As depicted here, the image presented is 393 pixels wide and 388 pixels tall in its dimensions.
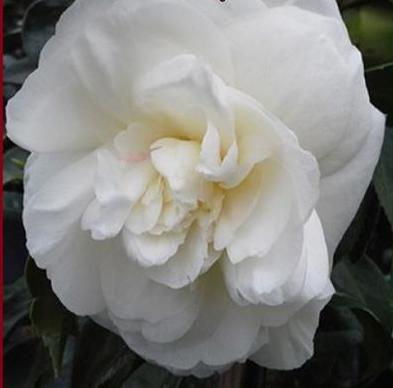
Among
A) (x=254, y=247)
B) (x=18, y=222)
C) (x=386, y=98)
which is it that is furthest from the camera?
(x=18, y=222)

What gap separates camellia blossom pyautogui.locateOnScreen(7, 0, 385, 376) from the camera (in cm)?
59

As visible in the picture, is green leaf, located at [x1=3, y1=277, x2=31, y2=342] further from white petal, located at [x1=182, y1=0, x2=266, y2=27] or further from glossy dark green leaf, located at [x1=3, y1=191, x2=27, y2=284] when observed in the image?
white petal, located at [x1=182, y1=0, x2=266, y2=27]

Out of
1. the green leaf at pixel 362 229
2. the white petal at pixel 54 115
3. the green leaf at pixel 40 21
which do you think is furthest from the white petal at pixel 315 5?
the green leaf at pixel 40 21

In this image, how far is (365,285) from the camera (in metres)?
0.93

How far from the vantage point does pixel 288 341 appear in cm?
66

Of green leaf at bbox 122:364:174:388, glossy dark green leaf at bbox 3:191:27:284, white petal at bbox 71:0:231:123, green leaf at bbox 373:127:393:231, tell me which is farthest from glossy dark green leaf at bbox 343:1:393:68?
glossy dark green leaf at bbox 3:191:27:284

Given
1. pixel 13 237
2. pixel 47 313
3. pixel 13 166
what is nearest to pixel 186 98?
pixel 47 313

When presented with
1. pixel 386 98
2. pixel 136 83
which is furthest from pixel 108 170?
pixel 386 98

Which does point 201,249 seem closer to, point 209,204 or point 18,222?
point 209,204

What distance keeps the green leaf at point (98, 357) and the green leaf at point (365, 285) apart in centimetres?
19

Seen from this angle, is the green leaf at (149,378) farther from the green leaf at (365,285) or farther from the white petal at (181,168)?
the white petal at (181,168)

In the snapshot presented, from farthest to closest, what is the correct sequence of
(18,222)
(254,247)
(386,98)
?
(18,222)
(386,98)
(254,247)

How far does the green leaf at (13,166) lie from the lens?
3.40ft

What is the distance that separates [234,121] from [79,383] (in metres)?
0.34
